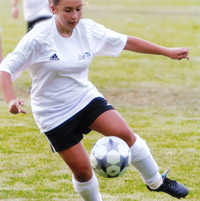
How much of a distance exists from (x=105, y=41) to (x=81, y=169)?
110 cm

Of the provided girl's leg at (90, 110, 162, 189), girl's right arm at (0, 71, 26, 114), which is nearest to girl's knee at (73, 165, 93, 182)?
girl's leg at (90, 110, 162, 189)

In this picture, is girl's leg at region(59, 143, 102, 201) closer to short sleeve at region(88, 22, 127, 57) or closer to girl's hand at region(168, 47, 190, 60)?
short sleeve at region(88, 22, 127, 57)

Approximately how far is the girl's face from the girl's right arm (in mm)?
607

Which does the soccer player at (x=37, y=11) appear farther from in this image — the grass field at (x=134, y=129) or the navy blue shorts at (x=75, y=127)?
the navy blue shorts at (x=75, y=127)

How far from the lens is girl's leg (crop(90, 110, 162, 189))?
5.03 meters

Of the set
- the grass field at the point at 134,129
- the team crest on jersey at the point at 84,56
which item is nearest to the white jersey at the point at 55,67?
the team crest on jersey at the point at 84,56

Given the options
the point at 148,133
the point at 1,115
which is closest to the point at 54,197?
the point at 148,133

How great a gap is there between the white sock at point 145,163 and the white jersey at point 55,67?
0.54m

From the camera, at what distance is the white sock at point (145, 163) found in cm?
520

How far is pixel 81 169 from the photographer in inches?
197

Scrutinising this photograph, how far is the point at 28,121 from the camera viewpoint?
9.15m

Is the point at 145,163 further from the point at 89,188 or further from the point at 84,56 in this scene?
the point at 84,56

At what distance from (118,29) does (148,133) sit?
43.6 feet

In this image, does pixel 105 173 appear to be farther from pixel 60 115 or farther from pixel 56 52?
pixel 56 52
